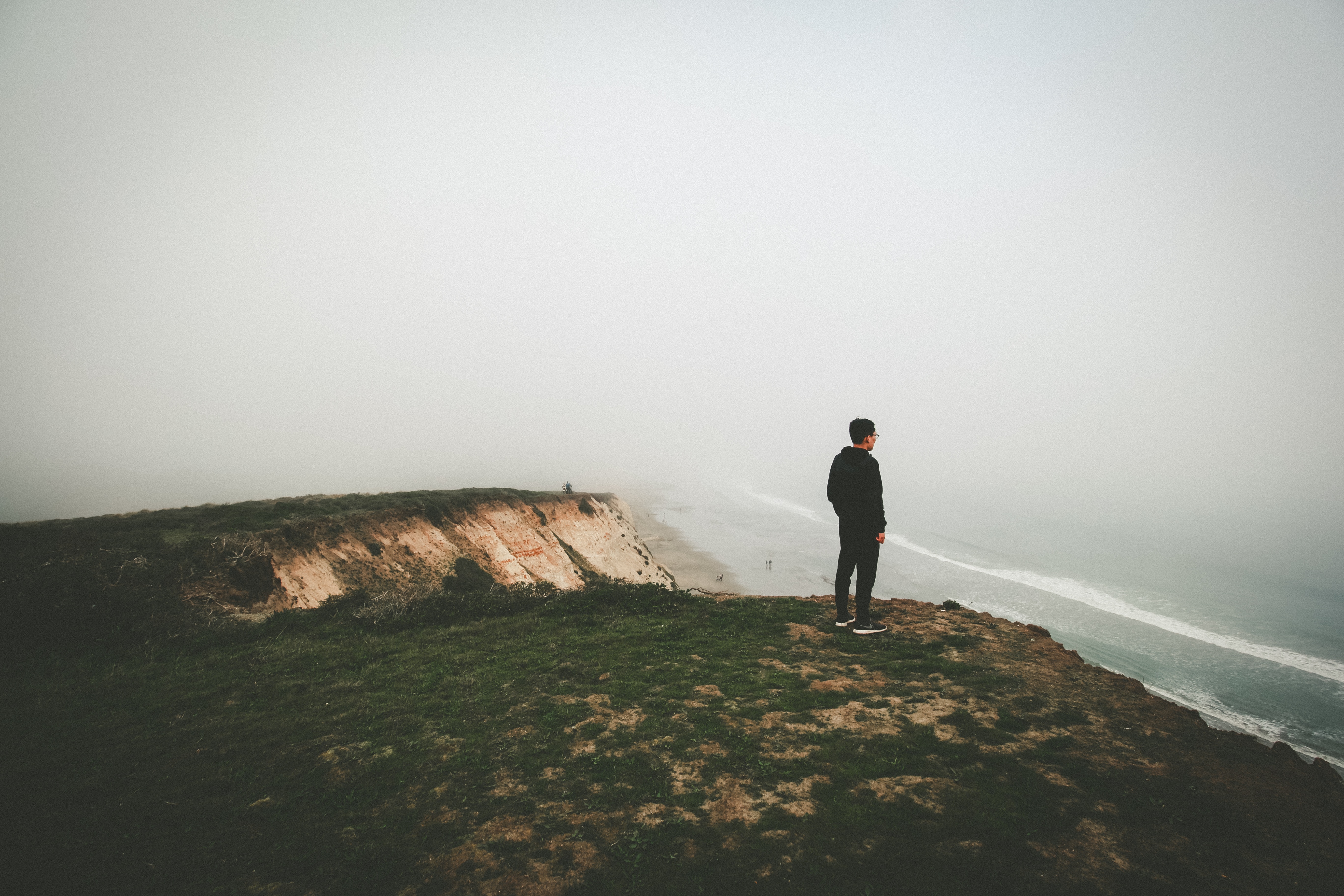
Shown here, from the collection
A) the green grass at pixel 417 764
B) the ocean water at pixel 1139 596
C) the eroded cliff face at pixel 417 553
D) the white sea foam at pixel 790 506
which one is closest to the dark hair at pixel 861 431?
the green grass at pixel 417 764

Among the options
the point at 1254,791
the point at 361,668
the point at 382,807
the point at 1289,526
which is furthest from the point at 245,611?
the point at 1289,526

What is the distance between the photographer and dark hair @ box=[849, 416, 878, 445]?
26.1 feet

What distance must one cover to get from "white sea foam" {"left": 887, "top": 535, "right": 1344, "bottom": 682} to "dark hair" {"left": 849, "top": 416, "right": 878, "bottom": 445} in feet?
116

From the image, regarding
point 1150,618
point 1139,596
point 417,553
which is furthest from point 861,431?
point 1139,596

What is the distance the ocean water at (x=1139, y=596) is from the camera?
2231 cm

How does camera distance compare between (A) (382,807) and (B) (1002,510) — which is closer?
(A) (382,807)

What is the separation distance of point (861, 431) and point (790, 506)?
81990 mm

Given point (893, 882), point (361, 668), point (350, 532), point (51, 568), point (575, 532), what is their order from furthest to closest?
point (575, 532) → point (350, 532) → point (51, 568) → point (361, 668) → point (893, 882)

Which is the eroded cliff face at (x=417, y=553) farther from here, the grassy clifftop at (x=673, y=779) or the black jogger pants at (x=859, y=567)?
the black jogger pants at (x=859, y=567)

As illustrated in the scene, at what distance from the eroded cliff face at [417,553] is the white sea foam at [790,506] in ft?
125

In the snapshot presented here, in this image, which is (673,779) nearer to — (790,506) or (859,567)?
(859,567)

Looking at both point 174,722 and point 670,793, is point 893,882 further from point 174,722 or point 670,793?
point 174,722

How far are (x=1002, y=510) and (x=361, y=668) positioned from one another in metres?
102

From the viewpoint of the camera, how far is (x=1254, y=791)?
430 centimetres
